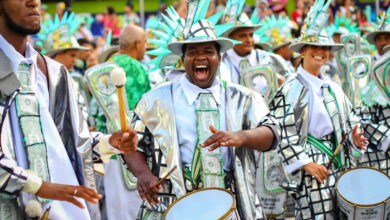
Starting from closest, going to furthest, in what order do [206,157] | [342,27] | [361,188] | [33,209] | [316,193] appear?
[33,209]
[206,157]
[361,188]
[316,193]
[342,27]

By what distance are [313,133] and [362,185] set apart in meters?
0.65

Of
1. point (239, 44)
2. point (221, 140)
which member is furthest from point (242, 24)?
point (221, 140)

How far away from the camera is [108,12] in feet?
57.9

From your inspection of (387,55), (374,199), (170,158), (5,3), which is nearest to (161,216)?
(170,158)

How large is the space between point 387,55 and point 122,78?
12.8 feet

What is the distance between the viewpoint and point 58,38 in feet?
29.1

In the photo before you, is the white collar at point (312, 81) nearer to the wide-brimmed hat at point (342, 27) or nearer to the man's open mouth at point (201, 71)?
the man's open mouth at point (201, 71)

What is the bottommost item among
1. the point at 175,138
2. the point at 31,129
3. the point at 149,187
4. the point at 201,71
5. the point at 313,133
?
the point at 313,133

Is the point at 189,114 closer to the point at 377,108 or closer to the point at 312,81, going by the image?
the point at 312,81

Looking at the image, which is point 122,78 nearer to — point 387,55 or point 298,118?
point 298,118

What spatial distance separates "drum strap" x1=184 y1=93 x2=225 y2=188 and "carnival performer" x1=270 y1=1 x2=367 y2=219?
1616 mm

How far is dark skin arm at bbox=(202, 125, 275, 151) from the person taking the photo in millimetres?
4020

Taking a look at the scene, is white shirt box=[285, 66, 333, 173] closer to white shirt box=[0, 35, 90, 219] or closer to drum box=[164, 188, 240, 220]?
drum box=[164, 188, 240, 220]

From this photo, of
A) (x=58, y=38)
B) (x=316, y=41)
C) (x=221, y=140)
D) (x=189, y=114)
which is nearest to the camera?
(x=221, y=140)
